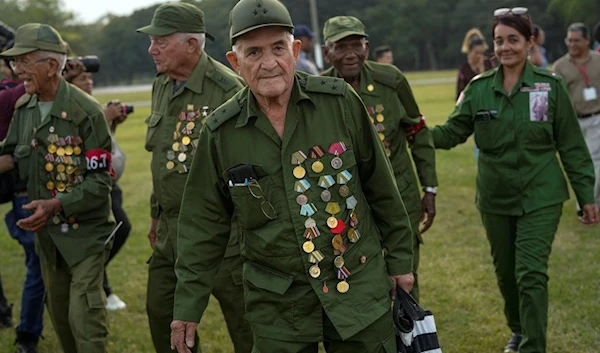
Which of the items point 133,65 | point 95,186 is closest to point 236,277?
point 95,186

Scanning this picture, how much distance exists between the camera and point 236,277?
16.9 ft

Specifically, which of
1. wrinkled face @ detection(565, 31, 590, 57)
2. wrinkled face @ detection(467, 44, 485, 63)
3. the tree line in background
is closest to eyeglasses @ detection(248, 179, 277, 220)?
wrinkled face @ detection(565, 31, 590, 57)

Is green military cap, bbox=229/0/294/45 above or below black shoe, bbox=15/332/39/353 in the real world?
above

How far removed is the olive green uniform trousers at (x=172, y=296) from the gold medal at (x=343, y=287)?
1688mm

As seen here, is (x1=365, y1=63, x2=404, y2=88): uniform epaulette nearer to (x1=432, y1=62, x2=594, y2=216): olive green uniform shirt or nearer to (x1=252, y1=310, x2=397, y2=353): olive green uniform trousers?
(x1=432, y1=62, x2=594, y2=216): olive green uniform shirt

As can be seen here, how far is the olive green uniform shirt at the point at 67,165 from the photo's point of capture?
5.41 m

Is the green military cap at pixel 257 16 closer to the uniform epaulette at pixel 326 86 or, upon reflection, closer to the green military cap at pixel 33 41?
the uniform epaulette at pixel 326 86

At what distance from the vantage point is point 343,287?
140 inches

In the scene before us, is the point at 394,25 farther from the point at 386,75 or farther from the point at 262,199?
the point at 262,199

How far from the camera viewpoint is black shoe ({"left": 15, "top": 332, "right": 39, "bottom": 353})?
21.5ft

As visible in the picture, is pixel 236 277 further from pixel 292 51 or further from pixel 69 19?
pixel 69 19

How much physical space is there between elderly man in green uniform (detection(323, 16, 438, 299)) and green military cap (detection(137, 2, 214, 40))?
1.01 metres

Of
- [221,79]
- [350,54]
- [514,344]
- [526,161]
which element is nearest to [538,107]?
[526,161]

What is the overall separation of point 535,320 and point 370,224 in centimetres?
208
